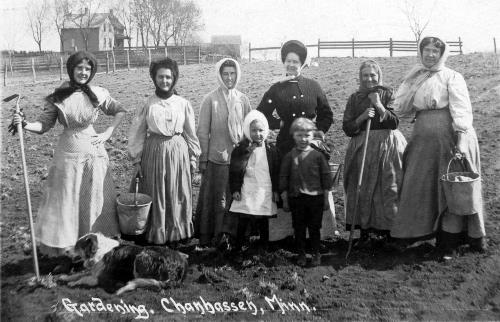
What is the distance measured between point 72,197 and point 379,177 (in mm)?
3149

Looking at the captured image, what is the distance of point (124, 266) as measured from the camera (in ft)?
13.8

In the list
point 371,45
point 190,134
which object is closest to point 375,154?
point 190,134

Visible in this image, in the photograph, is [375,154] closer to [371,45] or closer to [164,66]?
[164,66]

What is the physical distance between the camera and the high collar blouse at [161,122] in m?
4.77

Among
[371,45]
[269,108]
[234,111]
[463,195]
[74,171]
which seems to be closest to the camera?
[463,195]

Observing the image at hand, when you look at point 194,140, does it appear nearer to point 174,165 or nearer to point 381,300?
point 174,165

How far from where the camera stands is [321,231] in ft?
16.9

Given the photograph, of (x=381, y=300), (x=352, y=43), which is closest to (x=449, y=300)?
(x=381, y=300)

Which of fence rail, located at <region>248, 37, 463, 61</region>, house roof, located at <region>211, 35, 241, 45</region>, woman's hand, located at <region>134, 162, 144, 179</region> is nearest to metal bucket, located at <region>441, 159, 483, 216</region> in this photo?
woman's hand, located at <region>134, 162, 144, 179</region>

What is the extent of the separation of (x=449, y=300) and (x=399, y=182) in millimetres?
1399

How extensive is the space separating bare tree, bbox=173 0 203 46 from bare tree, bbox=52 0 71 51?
9.72m

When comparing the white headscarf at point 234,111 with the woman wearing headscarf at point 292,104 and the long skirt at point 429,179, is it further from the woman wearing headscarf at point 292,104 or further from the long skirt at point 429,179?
the long skirt at point 429,179

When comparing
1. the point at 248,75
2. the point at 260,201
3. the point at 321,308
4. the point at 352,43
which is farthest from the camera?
the point at 352,43

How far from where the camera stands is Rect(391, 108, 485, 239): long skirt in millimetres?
4715
